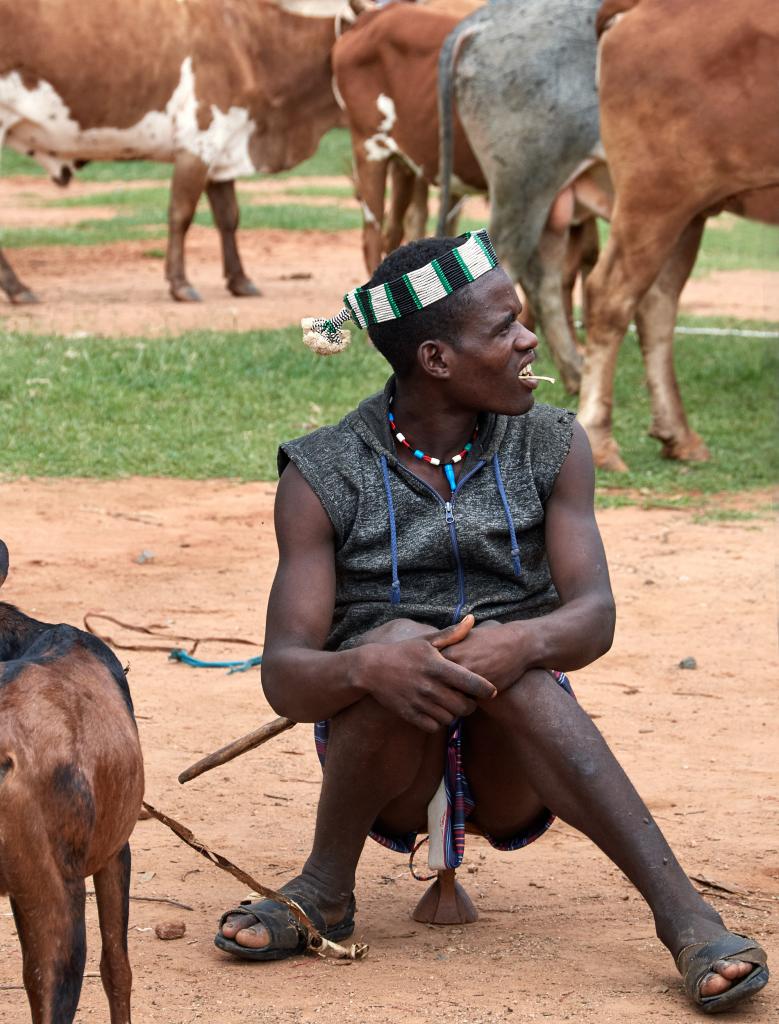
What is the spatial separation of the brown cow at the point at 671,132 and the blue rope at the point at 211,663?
2736 millimetres

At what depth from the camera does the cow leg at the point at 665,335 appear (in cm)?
714

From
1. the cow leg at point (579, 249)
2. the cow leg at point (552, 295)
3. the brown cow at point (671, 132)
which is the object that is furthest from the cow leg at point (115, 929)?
the cow leg at point (579, 249)

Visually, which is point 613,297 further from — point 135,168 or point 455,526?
point 135,168

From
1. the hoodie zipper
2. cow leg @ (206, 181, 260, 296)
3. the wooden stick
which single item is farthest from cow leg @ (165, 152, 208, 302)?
the hoodie zipper

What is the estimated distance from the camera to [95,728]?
216 centimetres

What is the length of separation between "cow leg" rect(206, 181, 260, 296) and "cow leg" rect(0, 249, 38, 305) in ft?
4.88

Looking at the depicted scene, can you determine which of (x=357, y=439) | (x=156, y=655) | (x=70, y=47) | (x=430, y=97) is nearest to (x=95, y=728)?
(x=357, y=439)

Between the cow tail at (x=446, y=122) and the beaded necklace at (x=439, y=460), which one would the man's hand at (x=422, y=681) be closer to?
the beaded necklace at (x=439, y=460)

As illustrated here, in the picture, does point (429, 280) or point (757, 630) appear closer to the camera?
point (429, 280)

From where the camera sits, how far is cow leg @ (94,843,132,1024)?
90.7 inches

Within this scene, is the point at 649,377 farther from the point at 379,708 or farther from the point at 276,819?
the point at 379,708

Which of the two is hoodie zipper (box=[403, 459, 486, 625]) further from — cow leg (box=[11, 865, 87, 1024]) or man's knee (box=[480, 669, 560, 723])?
cow leg (box=[11, 865, 87, 1024])

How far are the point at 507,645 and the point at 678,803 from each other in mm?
1136

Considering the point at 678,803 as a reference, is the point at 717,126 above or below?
above
